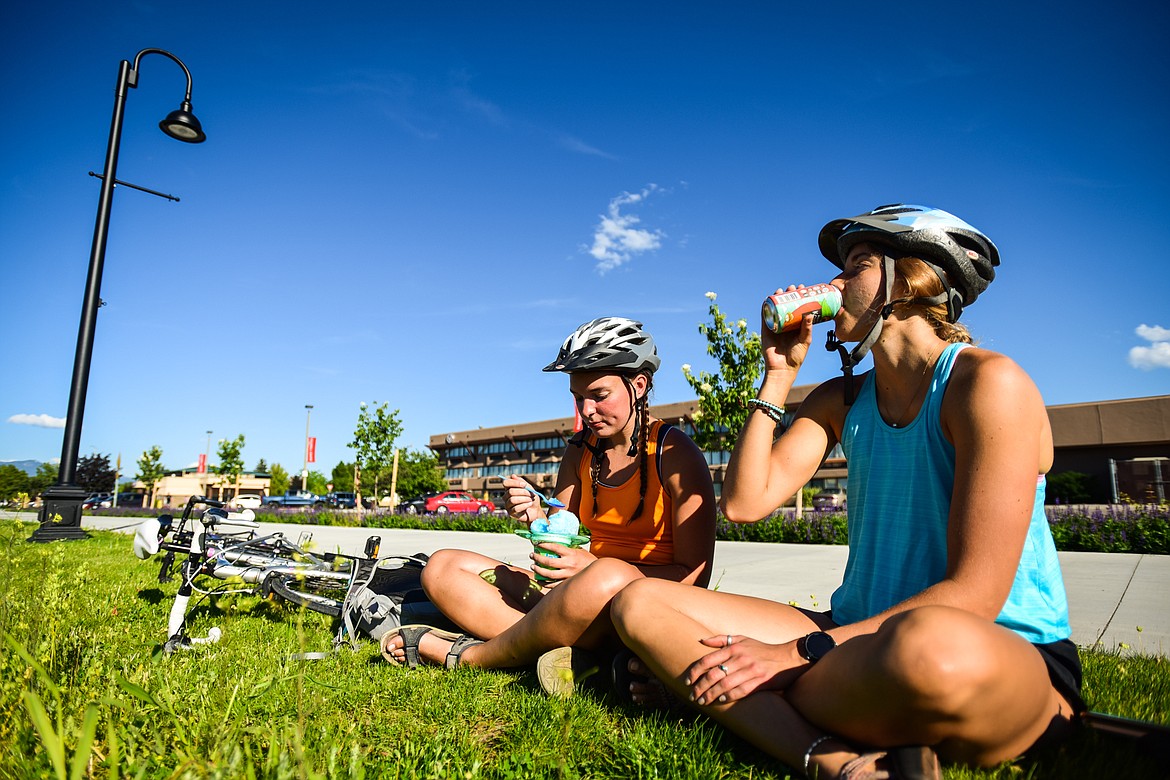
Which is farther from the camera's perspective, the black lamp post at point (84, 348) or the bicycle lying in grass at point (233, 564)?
the black lamp post at point (84, 348)

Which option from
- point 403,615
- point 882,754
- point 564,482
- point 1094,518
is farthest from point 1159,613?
point 1094,518

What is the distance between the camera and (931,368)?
217 cm

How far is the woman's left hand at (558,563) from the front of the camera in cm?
269

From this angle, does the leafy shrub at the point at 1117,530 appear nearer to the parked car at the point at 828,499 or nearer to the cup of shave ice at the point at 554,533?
the cup of shave ice at the point at 554,533

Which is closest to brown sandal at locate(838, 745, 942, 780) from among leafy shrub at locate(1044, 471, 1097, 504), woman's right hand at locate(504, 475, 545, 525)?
woman's right hand at locate(504, 475, 545, 525)

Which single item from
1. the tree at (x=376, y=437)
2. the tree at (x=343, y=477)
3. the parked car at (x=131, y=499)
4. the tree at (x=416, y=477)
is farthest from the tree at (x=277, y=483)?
the tree at (x=376, y=437)

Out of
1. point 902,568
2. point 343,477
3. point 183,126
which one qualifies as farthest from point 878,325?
point 343,477

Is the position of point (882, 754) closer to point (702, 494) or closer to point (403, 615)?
point (702, 494)

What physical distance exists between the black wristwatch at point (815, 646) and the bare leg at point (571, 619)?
28.8 inches

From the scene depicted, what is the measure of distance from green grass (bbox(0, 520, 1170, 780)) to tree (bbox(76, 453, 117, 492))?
67.3 m

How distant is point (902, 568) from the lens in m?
2.09

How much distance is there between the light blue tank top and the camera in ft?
6.31

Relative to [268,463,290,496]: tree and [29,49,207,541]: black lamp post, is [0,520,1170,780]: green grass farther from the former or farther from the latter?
[268,463,290,496]: tree

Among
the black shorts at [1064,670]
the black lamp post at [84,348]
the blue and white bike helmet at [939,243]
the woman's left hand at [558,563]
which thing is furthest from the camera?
the black lamp post at [84,348]
